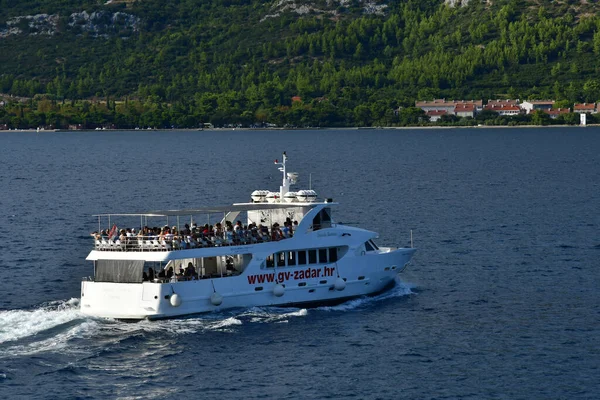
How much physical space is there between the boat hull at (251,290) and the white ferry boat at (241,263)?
1.7 inches

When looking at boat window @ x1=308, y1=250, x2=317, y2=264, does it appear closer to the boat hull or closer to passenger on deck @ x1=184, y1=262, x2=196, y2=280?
the boat hull

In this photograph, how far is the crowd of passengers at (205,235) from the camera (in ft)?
174

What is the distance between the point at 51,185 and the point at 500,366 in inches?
3503

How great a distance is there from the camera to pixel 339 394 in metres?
44.3

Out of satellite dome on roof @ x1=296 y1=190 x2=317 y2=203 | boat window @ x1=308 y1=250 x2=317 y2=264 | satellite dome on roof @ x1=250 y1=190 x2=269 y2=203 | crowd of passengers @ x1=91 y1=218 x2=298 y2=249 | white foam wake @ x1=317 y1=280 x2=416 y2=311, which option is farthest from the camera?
satellite dome on roof @ x1=250 y1=190 x2=269 y2=203

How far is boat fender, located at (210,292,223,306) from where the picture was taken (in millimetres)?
53094

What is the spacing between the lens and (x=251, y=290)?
179 ft

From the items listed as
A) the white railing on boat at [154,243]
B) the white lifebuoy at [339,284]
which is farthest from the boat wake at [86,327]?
the white railing on boat at [154,243]

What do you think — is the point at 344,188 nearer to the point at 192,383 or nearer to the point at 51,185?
the point at 51,185

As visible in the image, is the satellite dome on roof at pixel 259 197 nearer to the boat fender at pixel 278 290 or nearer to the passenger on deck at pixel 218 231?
the passenger on deck at pixel 218 231

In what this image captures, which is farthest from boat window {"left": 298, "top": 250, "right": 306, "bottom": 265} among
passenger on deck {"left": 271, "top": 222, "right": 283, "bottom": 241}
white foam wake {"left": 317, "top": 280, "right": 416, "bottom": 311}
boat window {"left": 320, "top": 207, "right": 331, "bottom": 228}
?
boat window {"left": 320, "top": 207, "right": 331, "bottom": 228}

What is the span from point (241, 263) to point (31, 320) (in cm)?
972

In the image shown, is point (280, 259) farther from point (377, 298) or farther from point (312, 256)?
point (377, 298)

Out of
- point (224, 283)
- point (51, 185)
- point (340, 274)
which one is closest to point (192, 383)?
point (224, 283)
